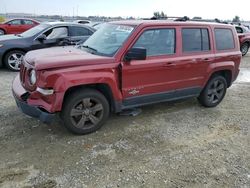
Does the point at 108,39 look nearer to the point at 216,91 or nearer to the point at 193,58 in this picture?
the point at 193,58

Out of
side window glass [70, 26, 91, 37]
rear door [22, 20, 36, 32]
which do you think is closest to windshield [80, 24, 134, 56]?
side window glass [70, 26, 91, 37]

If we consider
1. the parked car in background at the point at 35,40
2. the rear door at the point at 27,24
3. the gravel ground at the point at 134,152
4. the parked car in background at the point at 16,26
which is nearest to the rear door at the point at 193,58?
the gravel ground at the point at 134,152

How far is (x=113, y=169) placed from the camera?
3.62 m

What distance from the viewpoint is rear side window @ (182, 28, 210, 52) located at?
5.20 metres

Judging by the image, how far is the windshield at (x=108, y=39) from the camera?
461 cm

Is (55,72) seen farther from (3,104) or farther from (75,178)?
(3,104)

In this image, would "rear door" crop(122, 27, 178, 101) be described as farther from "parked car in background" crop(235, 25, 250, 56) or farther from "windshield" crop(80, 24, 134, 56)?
"parked car in background" crop(235, 25, 250, 56)

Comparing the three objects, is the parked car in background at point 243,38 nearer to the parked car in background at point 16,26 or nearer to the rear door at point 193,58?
the rear door at point 193,58

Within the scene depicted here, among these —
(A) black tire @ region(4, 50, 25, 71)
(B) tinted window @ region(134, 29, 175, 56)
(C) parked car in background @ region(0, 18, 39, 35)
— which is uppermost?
(C) parked car in background @ region(0, 18, 39, 35)

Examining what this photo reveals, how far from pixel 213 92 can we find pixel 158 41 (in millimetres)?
1945

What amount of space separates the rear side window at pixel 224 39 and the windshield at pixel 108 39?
204 cm

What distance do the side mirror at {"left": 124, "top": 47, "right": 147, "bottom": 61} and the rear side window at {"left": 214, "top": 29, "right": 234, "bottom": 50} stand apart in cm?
207

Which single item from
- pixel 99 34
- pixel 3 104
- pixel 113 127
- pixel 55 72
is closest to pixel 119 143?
pixel 113 127

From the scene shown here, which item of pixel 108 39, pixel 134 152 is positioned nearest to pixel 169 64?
pixel 108 39
